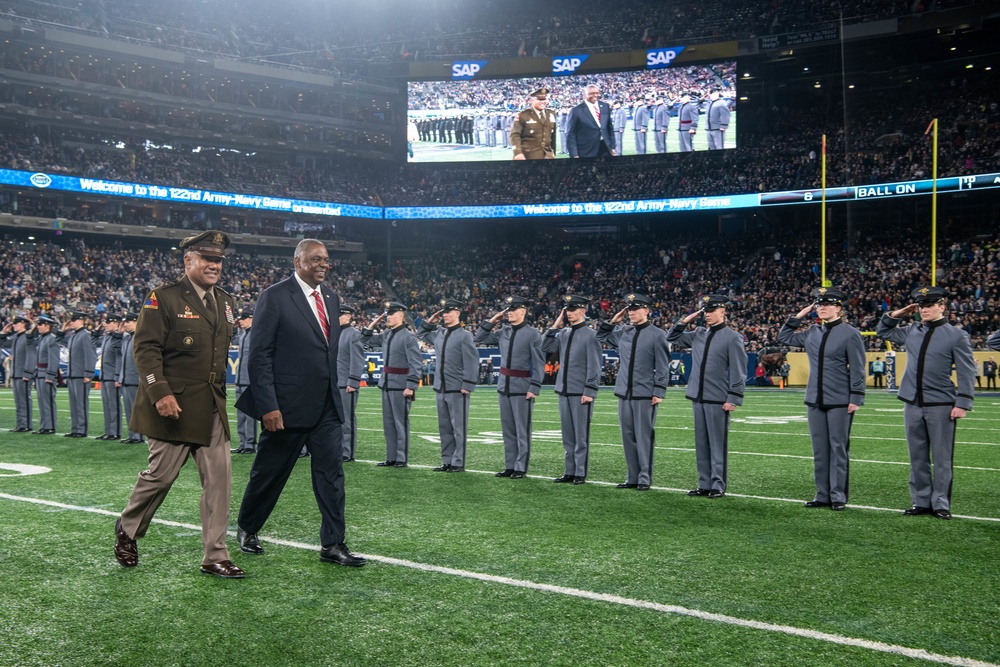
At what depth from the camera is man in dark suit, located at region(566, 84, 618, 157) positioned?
141ft

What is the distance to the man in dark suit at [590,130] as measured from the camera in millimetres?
42875

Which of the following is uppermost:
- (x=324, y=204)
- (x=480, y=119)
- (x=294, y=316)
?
(x=480, y=119)

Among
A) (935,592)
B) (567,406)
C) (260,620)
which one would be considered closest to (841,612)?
(935,592)

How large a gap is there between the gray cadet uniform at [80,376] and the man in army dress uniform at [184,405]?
10596 mm

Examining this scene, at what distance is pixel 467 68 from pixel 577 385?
38.4m

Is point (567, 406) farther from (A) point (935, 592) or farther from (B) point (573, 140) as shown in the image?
(B) point (573, 140)

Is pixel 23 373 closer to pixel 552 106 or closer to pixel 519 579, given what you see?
pixel 519 579

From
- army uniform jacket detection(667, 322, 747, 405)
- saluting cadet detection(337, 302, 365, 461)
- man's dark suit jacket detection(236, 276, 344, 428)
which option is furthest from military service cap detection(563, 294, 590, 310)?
man's dark suit jacket detection(236, 276, 344, 428)

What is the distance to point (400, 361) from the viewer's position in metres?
12.5

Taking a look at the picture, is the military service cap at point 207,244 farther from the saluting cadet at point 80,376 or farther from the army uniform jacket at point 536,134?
the army uniform jacket at point 536,134

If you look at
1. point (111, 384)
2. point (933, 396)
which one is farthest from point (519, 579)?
point (111, 384)

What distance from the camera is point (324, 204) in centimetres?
4644

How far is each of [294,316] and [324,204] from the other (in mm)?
41587

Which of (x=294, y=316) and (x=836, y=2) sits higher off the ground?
(x=836, y=2)
